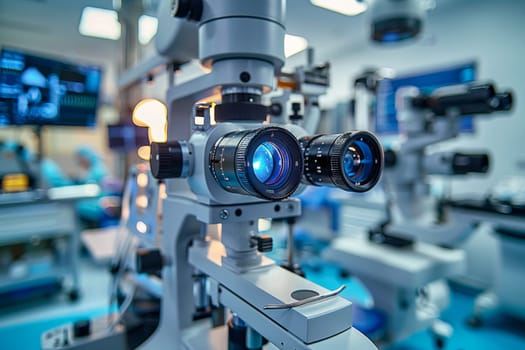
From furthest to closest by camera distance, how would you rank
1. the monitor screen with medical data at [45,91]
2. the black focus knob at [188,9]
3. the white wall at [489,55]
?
1. the white wall at [489,55]
2. the monitor screen with medical data at [45,91]
3. the black focus knob at [188,9]

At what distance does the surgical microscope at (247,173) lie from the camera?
0.49 meters

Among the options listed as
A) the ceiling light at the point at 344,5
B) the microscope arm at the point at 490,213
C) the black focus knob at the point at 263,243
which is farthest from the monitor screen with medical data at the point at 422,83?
the black focus knob at the point at 263,243

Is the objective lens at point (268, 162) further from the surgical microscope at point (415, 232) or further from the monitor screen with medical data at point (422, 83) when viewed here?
the monitor screen with medical data at point (422, 83)

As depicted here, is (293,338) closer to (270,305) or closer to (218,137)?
(270,305)

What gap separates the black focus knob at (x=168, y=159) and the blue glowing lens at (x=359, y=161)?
0.30 meters

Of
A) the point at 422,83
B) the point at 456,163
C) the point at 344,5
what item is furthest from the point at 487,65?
the point at 344,5

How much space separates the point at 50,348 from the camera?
0.85 metres

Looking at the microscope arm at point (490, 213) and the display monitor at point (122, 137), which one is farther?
the microscope arm at point (490, 213)

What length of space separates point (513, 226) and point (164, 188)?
1.72m

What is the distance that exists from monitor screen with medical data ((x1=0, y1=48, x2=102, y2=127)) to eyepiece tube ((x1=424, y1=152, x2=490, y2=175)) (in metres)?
2.11

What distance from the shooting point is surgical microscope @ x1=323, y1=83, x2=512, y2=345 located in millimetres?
1471

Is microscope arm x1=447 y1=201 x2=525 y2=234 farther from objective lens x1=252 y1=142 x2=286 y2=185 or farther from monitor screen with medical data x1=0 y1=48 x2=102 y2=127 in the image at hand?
monitor screen with medical data x1=0 y1=48 x2=102 y2=127

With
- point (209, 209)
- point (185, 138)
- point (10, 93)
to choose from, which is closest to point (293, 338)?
point (209, 209)

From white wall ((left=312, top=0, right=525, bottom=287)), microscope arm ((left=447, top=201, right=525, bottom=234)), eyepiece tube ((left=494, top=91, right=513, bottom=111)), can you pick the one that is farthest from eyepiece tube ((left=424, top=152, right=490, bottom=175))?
white wall ((left=312, top=0, right=525, bottom=287))
